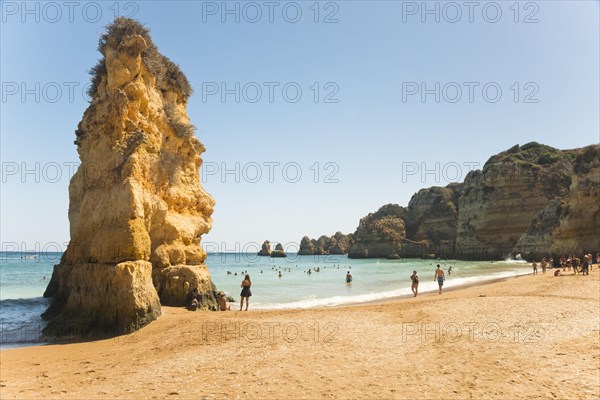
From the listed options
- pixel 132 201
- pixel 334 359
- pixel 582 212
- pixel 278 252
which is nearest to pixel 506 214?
pixel 582 212

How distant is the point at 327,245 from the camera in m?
171

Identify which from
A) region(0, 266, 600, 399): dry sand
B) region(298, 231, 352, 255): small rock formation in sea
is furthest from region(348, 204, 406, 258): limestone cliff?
region(0, 266, 600, 399): dry sand

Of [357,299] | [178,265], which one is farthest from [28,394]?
[357,299]

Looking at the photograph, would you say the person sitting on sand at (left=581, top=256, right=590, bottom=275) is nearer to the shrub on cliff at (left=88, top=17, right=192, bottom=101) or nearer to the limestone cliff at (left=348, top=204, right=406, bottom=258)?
the shrub on cliff at (left=88, top=17, right=192, bottom=101)

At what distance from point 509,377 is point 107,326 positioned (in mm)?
12473

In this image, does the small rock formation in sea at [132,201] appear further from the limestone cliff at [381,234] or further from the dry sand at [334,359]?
the limestone cliff at [381,234]

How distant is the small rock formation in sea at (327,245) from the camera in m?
166

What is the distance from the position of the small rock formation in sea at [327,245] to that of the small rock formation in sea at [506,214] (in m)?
41.9

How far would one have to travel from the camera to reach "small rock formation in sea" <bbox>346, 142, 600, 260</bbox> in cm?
3896

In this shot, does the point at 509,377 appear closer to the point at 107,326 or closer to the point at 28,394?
the point at 28,394

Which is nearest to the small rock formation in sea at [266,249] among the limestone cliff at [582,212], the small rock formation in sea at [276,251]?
the small rock formation in sea at [276,251]

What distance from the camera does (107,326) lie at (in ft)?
44.6

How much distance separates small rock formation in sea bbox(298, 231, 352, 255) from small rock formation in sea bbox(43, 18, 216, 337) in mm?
145851

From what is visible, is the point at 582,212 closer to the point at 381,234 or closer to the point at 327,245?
the point at 381,234
